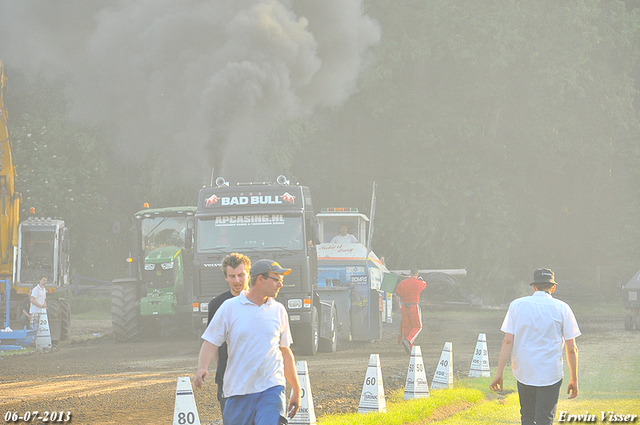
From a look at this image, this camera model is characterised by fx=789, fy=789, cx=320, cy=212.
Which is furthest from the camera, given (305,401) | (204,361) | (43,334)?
(43,334)

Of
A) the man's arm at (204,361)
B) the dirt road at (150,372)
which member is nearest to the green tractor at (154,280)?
the dirt road at (150,372)

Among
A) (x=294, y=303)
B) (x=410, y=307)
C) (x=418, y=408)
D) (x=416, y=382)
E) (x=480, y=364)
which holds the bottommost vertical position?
(x=418, y=408)

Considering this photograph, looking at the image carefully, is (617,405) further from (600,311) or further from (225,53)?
(600,311)

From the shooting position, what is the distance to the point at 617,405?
32.5 feet

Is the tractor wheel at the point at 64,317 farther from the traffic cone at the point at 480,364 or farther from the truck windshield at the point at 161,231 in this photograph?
the traffic cone at the point at 480,364

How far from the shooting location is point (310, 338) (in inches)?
611

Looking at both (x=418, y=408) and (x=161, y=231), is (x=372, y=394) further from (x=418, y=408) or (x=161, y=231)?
(x=161, y=231)

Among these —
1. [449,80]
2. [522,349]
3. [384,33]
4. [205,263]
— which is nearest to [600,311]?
[449,80]

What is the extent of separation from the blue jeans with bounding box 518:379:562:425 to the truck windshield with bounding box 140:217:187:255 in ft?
48.2

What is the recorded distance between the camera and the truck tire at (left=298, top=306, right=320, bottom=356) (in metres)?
15.4

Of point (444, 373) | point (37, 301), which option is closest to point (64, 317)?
point (37, 301)

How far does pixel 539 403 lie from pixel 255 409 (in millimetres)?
2545

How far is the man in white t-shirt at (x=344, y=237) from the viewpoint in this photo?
838 inches

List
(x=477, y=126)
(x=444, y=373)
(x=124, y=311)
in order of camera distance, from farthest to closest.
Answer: (x=477, y=126) → (x=124, y=311) → (x=444, y=373)
